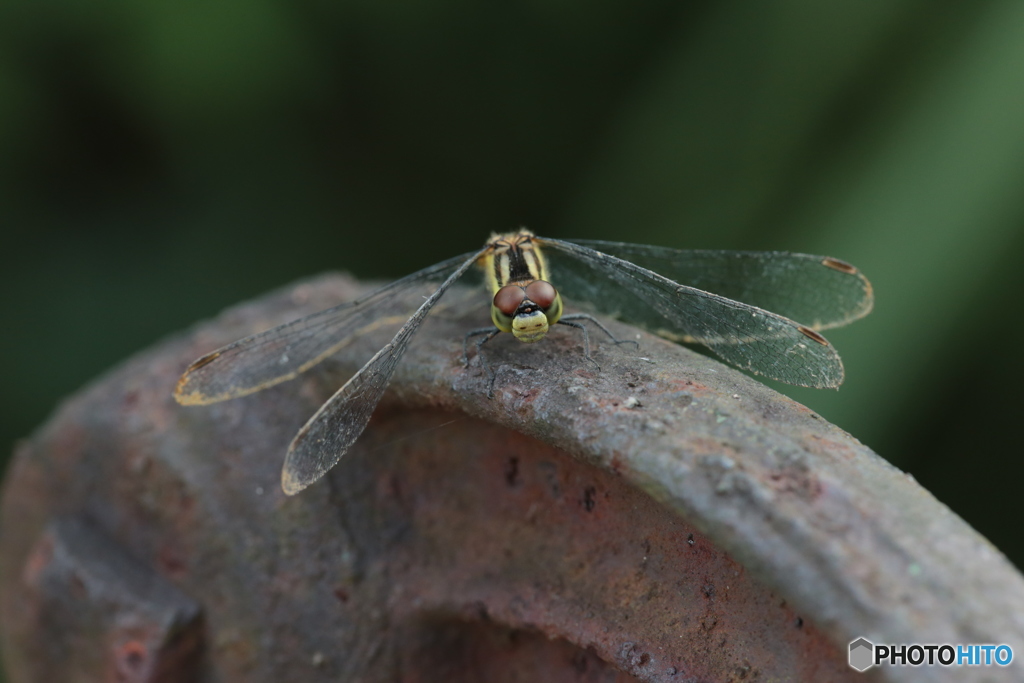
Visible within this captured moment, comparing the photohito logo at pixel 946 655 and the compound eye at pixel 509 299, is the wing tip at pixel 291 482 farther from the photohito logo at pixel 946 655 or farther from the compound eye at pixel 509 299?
the photohito logo at pixel 946 655

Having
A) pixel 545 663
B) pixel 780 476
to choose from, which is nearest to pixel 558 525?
pixel 545 663

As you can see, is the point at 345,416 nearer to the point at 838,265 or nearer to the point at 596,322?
the point at 596,322

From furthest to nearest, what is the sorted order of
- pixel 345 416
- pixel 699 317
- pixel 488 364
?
pixel 699 317
pixel 345 416
pixel 488 364

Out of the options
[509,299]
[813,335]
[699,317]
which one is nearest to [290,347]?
[509,299]

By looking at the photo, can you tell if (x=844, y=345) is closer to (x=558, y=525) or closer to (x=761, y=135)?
(x=761, y=135)

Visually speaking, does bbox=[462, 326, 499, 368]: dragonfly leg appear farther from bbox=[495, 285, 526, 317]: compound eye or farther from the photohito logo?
the photohito logo

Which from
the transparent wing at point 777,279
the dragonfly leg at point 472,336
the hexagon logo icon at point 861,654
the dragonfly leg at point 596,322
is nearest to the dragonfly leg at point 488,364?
the dragonfly leg at point 472,336

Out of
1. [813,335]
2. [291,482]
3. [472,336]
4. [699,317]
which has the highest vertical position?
[813,335]
